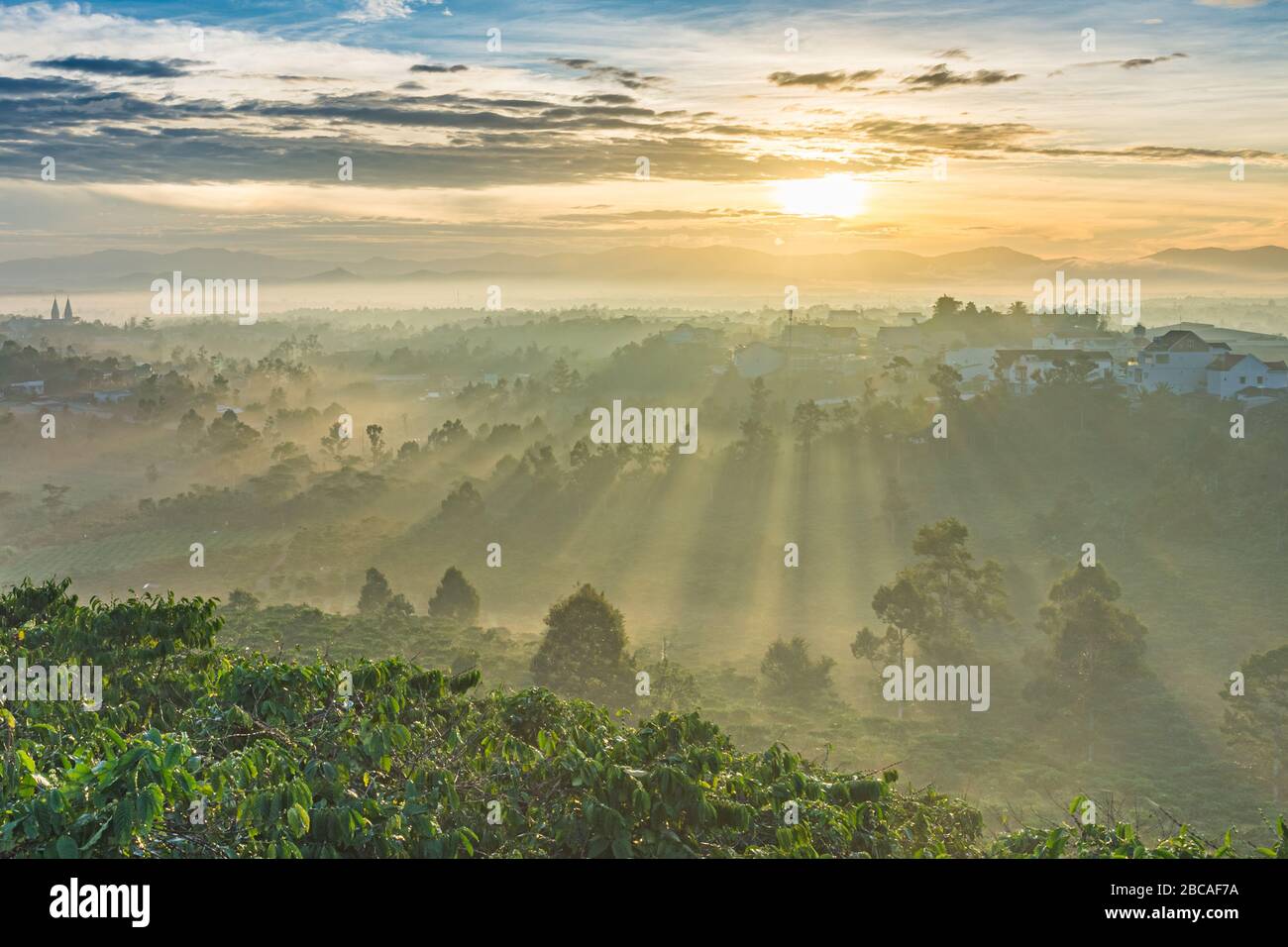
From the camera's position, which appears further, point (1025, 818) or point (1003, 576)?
point (1003, 576)

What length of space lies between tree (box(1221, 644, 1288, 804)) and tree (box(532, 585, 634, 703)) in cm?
1610

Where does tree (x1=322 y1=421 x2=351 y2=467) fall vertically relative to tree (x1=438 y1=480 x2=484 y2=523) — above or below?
above

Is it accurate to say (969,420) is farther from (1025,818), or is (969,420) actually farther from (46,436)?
(46,436)

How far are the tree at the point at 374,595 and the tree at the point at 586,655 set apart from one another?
43.8ft

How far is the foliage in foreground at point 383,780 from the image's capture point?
22.3ft

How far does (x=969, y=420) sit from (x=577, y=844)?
186ft

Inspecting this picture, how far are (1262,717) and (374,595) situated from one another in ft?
101

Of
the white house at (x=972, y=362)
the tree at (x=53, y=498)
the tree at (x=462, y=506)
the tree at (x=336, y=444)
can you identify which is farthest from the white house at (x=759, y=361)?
the tree at (x=53, y=498)

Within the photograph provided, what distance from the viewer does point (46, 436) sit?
79.0 metres

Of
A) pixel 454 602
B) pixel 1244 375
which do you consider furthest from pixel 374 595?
pixel 1244 375

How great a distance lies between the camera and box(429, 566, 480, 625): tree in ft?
131

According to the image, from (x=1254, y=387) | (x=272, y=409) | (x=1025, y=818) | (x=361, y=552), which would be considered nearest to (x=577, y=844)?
(x=1025, y=818)

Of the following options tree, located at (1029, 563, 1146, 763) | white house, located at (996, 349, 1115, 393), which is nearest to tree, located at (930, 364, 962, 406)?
white house, located at (996, 349, 1115, 393)

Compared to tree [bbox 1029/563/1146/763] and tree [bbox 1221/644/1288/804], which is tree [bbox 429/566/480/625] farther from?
tree [bbox 1221/644/1288/804]
